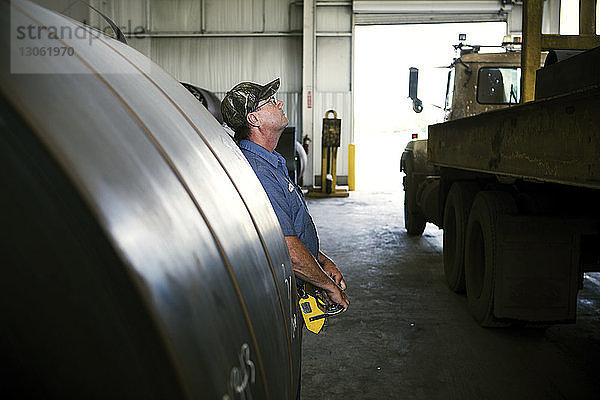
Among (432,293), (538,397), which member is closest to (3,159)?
(538,397)

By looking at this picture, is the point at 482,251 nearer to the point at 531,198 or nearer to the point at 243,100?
the point at 531,198

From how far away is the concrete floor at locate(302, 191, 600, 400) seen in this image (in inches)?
113

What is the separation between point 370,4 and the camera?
1484 cm

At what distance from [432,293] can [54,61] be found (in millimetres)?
4409

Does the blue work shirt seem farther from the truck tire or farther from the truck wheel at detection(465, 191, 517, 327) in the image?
the truck tire

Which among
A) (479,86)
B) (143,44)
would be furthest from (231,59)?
(479,86)

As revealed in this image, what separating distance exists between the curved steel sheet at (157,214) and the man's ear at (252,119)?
1316 millimetres

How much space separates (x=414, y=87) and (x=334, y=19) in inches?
394

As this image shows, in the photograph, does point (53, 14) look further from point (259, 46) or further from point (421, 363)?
point (259, 46)

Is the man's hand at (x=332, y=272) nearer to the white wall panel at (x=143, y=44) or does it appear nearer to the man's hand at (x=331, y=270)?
the man's hand at (x=331, y=270)

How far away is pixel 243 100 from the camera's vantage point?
2.31 metres

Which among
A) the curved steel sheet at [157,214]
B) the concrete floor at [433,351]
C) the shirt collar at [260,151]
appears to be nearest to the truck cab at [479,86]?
the concrete floor at [433,351]

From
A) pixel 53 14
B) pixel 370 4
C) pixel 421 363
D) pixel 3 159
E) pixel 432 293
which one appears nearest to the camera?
pixel 3 159

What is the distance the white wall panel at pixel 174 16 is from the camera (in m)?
15.8
